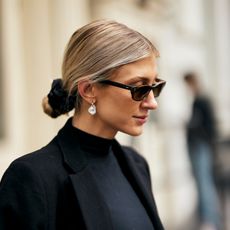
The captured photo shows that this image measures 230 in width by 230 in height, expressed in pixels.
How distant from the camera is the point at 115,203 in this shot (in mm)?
2205

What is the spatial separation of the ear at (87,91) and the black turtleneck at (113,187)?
0.40 feet

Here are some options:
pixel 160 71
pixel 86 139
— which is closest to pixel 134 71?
pixel 86 139

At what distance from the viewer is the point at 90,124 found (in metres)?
2.26

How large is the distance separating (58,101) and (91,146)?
0.72ft

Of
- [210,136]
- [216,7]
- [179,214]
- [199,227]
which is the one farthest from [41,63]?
[216,7]

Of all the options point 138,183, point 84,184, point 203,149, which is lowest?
point 203,149

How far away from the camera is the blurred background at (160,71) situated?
577cm

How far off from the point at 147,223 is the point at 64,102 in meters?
0.54

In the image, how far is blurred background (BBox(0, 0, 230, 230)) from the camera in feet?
18.9

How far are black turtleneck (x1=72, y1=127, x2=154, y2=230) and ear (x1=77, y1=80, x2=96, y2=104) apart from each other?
0.40 feet

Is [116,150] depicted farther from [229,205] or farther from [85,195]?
[229,205]

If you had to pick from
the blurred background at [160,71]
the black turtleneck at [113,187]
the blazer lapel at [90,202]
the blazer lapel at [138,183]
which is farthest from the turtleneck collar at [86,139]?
the blurred background at [160,71]

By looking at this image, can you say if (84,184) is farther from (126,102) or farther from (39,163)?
(126,102)

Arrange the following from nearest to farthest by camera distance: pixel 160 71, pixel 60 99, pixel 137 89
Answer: pixel 137 89, pixel 60 99, pixel 160 71
